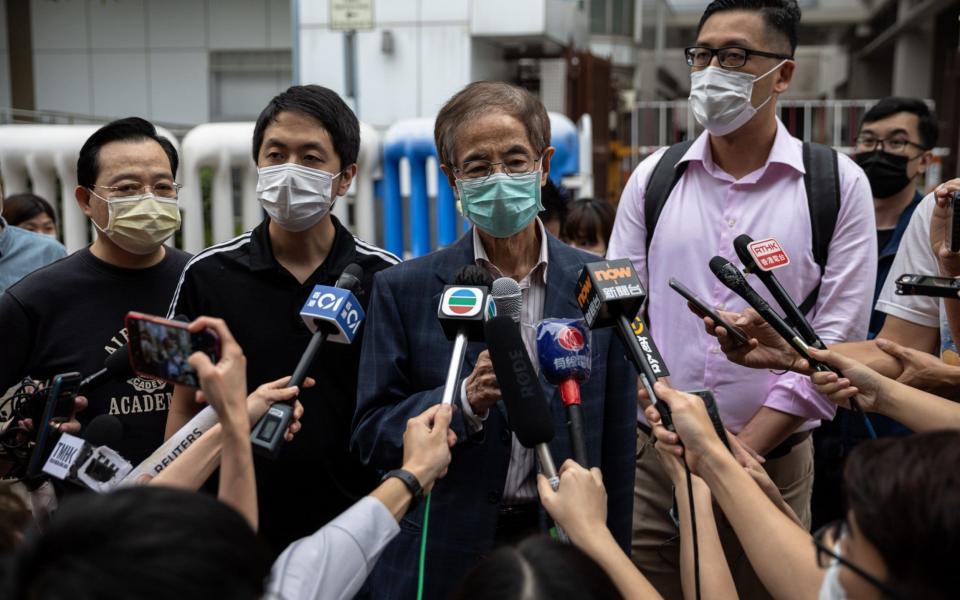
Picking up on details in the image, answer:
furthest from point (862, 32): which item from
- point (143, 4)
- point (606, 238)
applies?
point (606, 238)

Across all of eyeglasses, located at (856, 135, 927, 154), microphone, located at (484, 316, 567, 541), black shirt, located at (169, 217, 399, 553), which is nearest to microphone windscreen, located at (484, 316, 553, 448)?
microphone, located at (484, 316, 567, 541)

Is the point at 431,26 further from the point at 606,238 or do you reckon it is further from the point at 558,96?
the point at 606,238

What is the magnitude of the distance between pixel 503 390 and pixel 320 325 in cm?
52

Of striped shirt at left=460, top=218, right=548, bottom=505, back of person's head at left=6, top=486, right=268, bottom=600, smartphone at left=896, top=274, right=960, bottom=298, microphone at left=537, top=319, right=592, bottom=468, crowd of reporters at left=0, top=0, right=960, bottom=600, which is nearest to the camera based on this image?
back of person's head at left=6, top=486, right=268, bottom=600

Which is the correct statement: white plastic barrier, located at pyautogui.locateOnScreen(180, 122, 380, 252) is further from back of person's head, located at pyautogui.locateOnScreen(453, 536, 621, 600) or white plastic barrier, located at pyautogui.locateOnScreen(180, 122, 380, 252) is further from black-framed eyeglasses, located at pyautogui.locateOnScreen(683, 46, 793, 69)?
back of person's head, located at pyautogui.locateOnScreen(453, 536, 621, 600)

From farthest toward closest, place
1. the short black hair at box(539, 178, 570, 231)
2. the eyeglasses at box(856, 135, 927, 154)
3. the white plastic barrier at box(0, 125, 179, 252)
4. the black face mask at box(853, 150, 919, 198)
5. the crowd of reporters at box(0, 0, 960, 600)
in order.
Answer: the white plastic barrier at box(0, 125, 179, 252) < the short black hair at box(539, 178, 570, 231) < the eyeglasses at box(856, 135, 927, 154) < the black face mask at box(853, 150, 919, 198) < the crowd of reporters at box(0, 0, 960, 600)

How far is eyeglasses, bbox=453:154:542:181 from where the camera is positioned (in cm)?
260

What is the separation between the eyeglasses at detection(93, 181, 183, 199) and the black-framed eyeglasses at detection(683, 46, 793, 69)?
1.86m

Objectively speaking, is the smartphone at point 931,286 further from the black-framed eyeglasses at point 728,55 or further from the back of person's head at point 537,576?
the back of person's head at point 537,576

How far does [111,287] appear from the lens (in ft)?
10.3

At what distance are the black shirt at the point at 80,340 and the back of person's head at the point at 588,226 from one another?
8.82 ft

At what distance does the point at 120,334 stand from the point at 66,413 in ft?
2.01

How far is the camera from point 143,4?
48.0 feet

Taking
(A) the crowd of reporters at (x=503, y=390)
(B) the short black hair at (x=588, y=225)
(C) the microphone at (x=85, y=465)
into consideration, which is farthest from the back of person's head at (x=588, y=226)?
(C) the microphone at (x=85, y=465)
